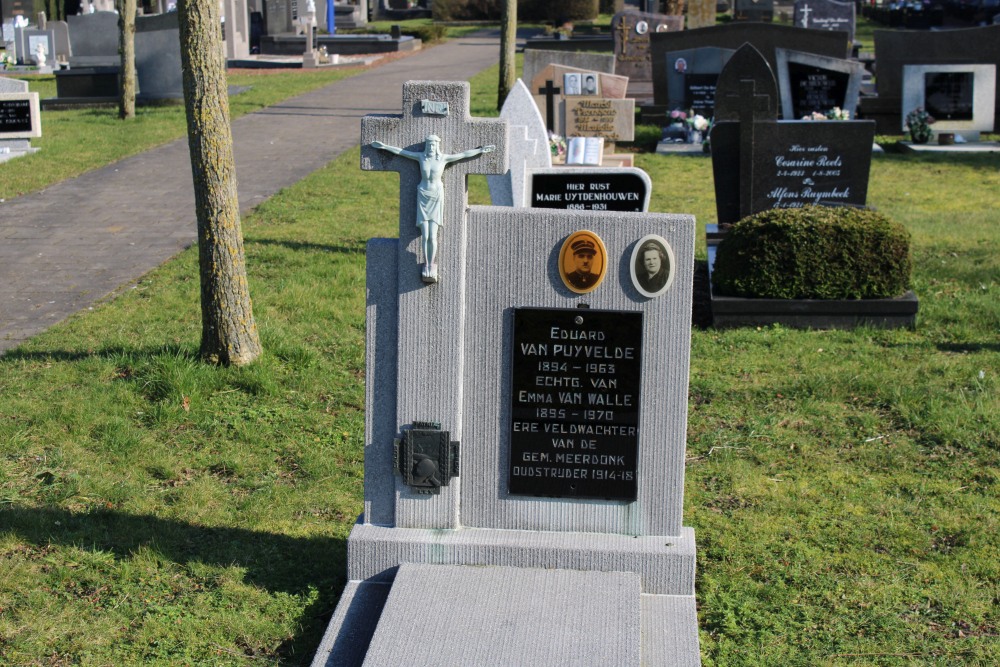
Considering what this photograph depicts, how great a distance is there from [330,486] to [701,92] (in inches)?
594

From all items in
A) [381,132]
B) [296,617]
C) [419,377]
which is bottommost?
[296,617]

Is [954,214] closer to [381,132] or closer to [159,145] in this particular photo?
[381,132]

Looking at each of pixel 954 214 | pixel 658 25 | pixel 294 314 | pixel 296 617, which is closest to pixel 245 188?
pixel 294 314

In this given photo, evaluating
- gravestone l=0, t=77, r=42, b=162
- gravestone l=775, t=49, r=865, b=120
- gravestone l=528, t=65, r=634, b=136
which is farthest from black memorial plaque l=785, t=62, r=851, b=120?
gravestone l=0, t=77, r=42, b=162

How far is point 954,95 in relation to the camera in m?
18.2

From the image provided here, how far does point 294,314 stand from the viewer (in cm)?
846

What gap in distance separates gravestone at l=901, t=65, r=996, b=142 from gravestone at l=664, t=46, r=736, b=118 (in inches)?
119

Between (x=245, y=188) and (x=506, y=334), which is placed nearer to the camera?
(x=506, y=334)

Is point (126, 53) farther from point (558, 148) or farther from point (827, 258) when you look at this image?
point (827, 258)

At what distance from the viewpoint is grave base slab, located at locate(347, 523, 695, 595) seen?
4.57 meters

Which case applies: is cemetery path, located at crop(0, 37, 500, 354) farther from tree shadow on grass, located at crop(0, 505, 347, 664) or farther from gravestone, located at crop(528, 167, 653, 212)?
gravestone, located at crop(528, 167, 653, 212)

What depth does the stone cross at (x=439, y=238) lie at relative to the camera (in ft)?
14.9

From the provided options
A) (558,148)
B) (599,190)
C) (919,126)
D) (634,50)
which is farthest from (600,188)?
(634,50)

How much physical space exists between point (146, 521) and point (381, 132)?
216 cm
